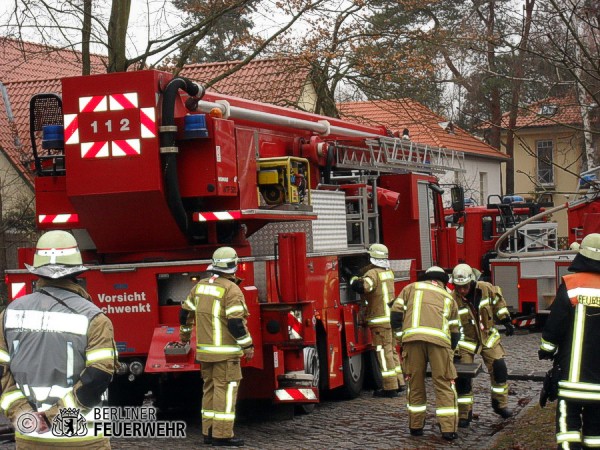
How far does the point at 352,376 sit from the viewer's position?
494 inches

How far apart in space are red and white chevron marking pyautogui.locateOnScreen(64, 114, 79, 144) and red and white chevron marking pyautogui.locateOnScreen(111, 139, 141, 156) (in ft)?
1.24

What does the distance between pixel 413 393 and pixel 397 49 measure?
12.4 meters

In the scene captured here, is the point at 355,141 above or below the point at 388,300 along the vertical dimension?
above

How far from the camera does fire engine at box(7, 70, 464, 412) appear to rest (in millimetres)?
9594

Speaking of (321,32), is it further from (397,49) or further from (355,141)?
(355,141)

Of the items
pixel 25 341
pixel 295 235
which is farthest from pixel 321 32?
pixel 25 341

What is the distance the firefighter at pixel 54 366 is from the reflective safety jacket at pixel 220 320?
3683mm

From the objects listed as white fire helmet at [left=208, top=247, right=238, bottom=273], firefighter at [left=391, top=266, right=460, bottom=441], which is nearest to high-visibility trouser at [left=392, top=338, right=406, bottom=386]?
firefighter at [left=391, top=266, right=460, bottom=441]

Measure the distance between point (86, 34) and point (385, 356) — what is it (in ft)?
23.7

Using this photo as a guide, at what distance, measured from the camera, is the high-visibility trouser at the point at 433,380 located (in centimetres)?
968

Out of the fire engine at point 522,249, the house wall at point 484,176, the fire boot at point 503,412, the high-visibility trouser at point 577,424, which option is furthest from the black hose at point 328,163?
the house wall at point 484,176

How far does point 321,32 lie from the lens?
2009 cm

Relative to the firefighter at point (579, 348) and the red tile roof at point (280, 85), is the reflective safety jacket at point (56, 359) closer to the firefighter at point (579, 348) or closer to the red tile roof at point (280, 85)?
the firefighter at point (579, 348)

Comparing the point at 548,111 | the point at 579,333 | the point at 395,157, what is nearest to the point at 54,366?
the point at 579,333
